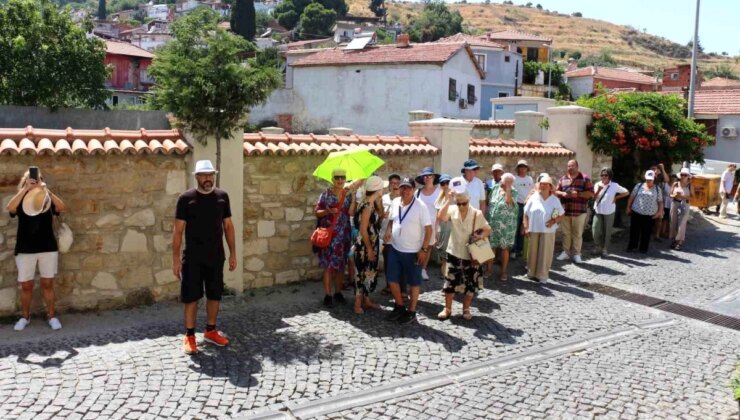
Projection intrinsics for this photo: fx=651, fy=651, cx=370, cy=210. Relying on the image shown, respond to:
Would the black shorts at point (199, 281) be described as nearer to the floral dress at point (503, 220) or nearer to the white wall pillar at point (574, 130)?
the floral dress at point (503, 220)

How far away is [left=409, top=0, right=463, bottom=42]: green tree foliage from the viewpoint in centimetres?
7730

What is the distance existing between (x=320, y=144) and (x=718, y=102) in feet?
94.9

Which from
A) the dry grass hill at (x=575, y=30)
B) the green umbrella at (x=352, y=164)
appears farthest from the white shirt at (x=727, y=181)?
the dry grass hill at (x=575, y=30)

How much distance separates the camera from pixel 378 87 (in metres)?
31.9

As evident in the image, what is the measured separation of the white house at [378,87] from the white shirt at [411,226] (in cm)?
2350

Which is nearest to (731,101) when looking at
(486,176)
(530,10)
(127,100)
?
(486,176)

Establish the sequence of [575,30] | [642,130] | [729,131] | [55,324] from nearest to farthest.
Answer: [55,324] → [642,130] → [729,131] → [575,30]

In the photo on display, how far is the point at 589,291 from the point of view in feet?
30.1

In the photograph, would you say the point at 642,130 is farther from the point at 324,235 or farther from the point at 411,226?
the point at 324,235

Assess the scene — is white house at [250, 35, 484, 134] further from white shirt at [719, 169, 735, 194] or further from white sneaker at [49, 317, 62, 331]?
white sneaker at [49, 317, 62, 331]

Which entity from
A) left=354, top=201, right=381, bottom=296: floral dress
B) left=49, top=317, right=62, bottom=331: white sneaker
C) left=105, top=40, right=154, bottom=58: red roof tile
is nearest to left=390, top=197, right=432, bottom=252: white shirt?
left=354, top=201, right=381, bottom=296: floral dress

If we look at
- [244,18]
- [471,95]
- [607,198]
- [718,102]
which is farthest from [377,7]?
[607,198]

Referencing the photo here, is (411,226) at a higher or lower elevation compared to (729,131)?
lower

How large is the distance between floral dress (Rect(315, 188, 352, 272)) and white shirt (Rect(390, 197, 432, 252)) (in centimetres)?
76
